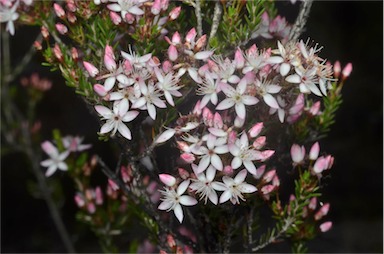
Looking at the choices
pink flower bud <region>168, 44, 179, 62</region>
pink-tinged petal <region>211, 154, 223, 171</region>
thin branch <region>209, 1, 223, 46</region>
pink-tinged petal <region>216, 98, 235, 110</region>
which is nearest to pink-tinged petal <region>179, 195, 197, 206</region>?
pink-tinged petal <region>211, 154, 223, 171</region>

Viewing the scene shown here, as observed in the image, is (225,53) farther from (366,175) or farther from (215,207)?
(366,175)

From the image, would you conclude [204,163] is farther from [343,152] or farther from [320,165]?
[343,152]

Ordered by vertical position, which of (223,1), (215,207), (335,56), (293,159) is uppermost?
(335,56)

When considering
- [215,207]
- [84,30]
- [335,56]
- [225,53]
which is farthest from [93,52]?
[335,56]

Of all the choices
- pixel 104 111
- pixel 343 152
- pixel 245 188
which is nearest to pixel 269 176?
pixel 245 188

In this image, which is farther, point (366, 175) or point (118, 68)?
point (366, 175)

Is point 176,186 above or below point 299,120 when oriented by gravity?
below

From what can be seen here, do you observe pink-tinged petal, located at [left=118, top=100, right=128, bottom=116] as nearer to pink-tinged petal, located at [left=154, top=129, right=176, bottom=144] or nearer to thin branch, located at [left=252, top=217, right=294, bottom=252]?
pink-tinged petal, located at [left=154, top=129, right=176, bottom=144]
